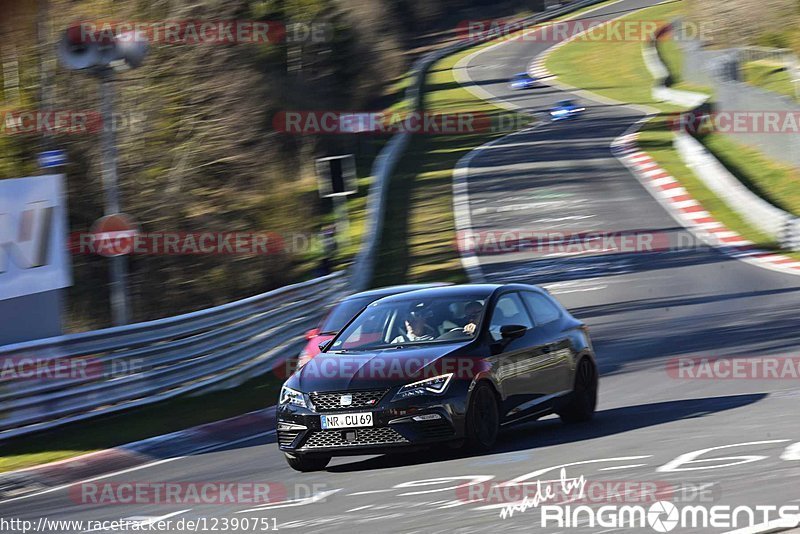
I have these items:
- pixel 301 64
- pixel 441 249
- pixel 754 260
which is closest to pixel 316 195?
pixel 441 249

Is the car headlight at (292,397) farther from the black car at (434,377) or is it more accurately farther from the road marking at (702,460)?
the road marking at (702,460)

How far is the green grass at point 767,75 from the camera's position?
39.0m

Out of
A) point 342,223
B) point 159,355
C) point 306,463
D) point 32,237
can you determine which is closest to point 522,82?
point 342,223

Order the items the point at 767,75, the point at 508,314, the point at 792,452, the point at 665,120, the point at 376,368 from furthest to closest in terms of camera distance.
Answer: the point at 665,120 < the point at 767,75 < the point at 508,314 < the point at 376,368 < the point at 792,452

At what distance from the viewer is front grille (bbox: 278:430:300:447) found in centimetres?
979

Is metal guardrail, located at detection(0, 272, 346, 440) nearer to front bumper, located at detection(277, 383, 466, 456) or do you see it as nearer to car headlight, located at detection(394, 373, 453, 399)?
front bumper, located at detection(277, 383, 466, 456)

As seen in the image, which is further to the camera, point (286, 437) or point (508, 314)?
point (508, 314)

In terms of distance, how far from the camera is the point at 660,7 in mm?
89875

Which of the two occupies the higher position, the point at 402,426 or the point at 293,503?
the point at 402,426

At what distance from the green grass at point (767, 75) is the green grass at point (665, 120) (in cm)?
232

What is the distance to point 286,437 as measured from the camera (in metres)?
9.88

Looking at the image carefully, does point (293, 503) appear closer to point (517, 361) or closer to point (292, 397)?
point (292, 397)

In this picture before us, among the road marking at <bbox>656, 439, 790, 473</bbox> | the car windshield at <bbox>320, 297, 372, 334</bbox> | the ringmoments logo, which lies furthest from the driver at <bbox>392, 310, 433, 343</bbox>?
the ringmoments logo

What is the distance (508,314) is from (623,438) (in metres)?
1.48
